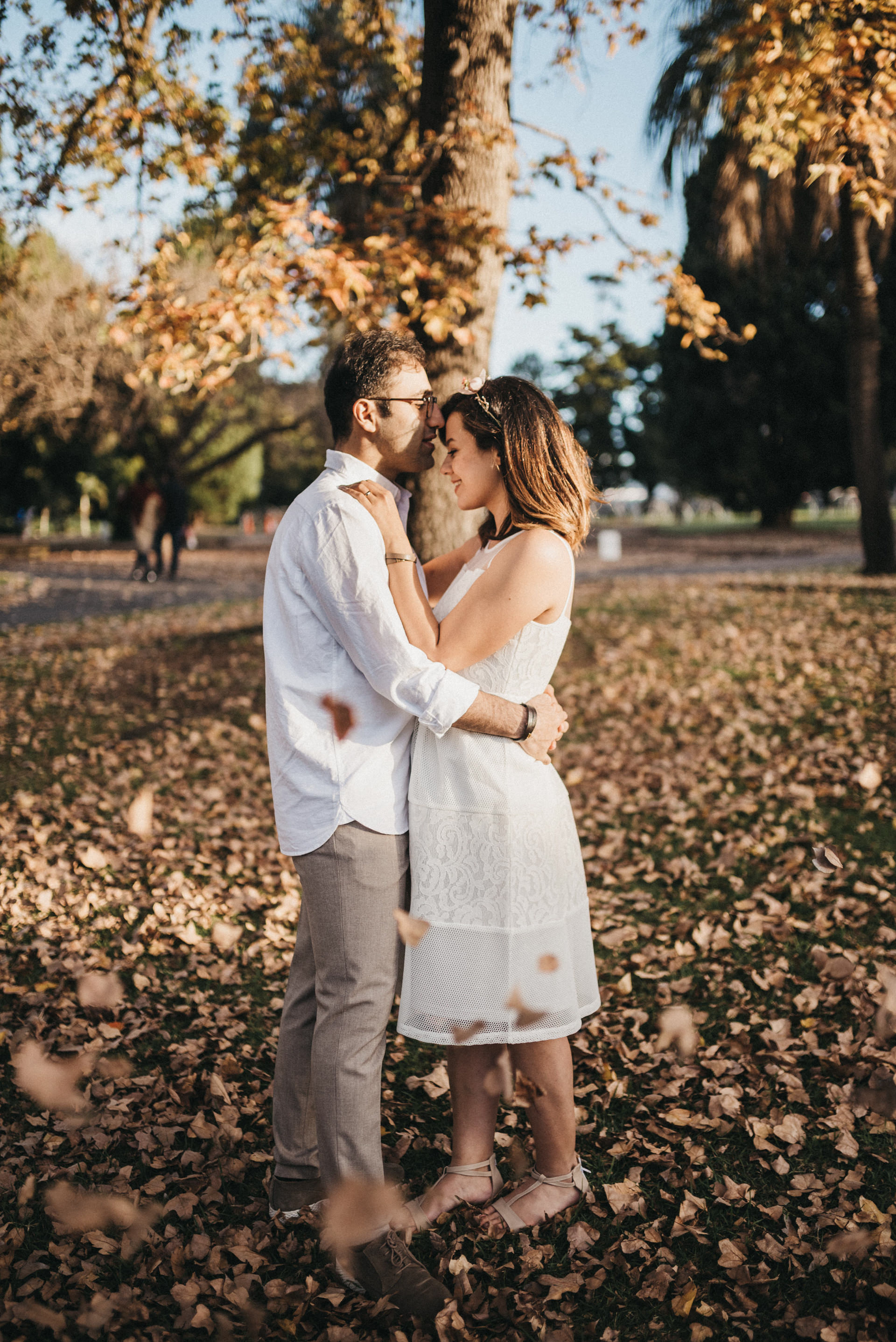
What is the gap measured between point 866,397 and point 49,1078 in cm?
1401

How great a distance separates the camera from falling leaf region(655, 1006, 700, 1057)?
3.96 meters

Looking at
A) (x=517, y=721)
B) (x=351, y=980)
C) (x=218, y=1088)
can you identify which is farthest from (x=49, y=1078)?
(x=517, y=721)

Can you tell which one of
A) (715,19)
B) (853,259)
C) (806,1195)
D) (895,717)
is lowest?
(806,1195)

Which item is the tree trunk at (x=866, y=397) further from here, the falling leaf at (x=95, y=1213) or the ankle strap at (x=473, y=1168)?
the falling leaf at (x=95, y=1213)

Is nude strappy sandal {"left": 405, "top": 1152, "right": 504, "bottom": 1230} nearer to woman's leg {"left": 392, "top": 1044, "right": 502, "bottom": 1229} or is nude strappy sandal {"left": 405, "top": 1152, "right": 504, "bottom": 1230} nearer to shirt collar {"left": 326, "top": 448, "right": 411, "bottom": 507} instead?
woman's leg {"left": 392, "top": 1044, "right": 502, "bottom": 1229}

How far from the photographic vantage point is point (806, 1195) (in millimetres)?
3080

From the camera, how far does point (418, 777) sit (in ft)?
8.69

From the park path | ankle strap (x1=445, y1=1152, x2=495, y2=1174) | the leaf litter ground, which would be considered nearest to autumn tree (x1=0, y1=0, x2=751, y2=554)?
the leaf litter ground

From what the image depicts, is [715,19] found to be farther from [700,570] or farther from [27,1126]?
[27,1126]

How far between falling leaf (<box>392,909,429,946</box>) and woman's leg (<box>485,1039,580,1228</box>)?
0.44 m

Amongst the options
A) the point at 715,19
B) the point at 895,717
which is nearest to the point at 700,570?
the point at 715,19

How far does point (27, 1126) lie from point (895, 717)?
21.3ft

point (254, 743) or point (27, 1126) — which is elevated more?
point (254, 743)

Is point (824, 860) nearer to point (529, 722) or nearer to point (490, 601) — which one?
point (529, 722)
